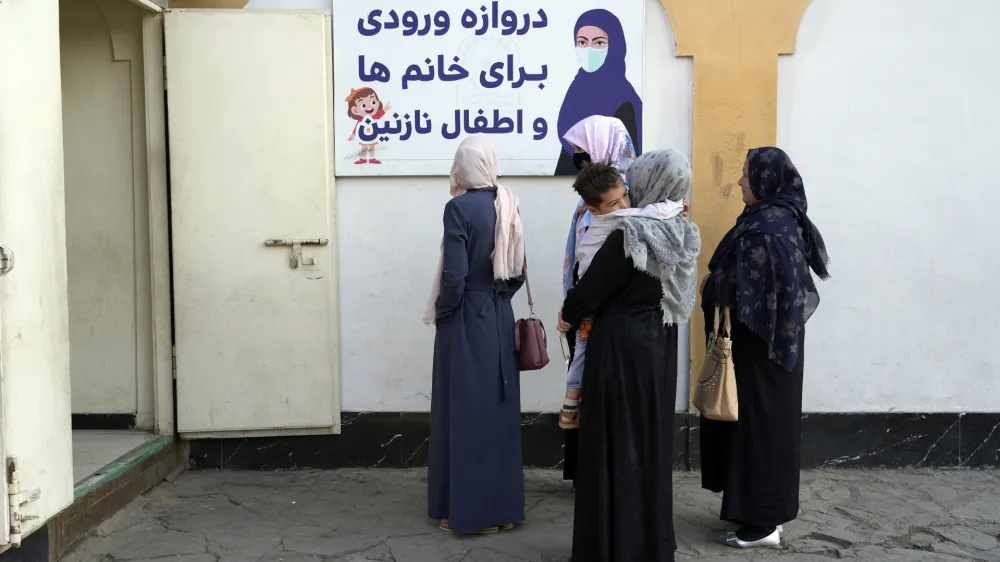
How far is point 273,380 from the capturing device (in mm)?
4527

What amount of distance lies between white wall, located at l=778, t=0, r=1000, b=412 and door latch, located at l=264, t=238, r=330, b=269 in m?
2.44

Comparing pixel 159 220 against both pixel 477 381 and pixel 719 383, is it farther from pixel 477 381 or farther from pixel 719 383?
pixel 719 383

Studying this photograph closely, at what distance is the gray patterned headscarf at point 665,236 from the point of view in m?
3.04

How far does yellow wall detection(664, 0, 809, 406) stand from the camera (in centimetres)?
451

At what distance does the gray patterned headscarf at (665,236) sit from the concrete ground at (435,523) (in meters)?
1.12

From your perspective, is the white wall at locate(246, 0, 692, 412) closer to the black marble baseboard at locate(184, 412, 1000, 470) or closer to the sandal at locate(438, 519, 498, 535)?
the black marble baseboard at locate(184, 412, 1000, 470)

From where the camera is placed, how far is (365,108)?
456 cm

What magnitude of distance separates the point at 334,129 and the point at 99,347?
1.73 m

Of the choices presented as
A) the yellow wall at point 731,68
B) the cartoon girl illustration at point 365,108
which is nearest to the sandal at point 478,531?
the cartoon girl illustration at point 365,108

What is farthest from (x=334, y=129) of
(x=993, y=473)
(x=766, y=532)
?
(x=993, y=473)

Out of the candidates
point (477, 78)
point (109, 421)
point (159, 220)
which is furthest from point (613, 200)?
point (109, 421)

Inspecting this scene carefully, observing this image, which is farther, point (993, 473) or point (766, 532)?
point (993, 473)

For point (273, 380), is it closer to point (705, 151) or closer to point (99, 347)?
point (99, 347)

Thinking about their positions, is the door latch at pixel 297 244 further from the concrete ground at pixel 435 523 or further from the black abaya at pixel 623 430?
the black abaya at pixel 623 430
